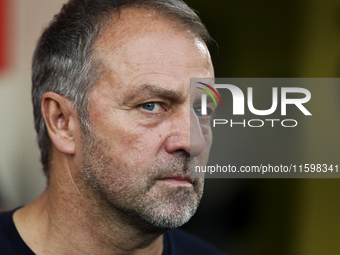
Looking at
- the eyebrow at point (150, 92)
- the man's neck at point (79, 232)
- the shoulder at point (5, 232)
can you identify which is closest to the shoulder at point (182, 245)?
the man's neck at point (79, 232)

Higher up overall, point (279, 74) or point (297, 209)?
point (279, 74)

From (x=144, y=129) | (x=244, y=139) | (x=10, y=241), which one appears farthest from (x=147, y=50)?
(x=244, y=139)

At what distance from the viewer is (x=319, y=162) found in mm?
2701

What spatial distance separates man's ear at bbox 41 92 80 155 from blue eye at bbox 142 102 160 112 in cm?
26

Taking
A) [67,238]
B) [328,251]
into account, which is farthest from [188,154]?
[328,251]

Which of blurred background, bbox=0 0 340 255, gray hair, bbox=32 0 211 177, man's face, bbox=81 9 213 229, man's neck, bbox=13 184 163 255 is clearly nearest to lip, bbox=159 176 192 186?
man's face, bbox=81 9 213 229

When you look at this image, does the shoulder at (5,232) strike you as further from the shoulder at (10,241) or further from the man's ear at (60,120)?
the man's ear at (60,120)

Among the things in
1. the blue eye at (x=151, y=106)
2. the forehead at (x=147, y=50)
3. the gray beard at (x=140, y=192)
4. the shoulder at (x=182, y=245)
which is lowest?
the shoulder at (x=182, y=245)

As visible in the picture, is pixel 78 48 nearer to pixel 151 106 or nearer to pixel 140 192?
pixel 151 106

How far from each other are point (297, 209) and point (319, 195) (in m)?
0.21

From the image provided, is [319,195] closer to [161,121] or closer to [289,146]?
[289,146]

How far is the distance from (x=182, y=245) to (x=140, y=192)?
2.19 ft

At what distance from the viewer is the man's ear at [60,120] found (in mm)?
1426

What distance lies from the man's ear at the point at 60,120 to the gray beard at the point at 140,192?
0.27 feet
